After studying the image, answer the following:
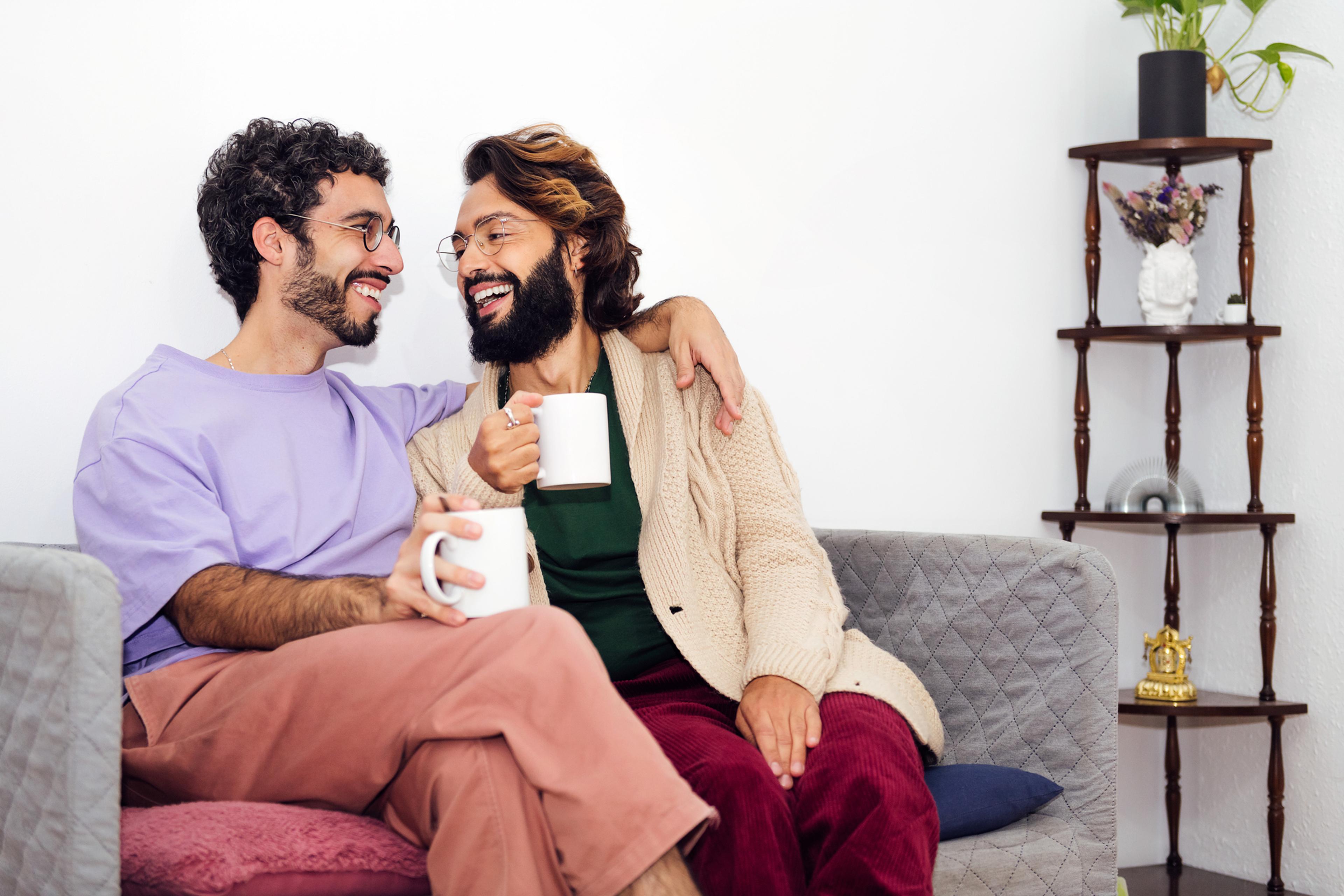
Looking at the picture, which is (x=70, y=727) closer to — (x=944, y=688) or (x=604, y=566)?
(x=604, y=566)

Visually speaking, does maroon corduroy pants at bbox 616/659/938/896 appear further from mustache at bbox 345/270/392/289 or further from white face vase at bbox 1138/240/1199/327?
white face vase at bbox 1138/240/1199/327

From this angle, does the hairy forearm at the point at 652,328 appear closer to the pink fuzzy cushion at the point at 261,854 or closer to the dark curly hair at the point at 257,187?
the dark curly hair at the point at 257,187

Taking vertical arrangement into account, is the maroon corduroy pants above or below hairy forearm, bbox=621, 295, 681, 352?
below

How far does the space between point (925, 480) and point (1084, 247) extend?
0.68 metres

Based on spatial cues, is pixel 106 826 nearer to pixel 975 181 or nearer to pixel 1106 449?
pixel 975 181

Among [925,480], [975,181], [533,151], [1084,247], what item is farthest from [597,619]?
[1084,247]

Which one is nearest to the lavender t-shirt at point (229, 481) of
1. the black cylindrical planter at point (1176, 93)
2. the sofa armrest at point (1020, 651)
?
the sofa armrest at point (1020, 651)

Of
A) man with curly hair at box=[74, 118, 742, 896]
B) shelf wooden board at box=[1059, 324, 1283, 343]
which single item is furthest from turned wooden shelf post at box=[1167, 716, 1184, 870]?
man with curly hair at box=[74, 118, 742, 896]

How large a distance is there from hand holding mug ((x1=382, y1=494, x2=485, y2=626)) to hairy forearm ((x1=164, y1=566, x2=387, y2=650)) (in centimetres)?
7

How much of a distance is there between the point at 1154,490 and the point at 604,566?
141 cm

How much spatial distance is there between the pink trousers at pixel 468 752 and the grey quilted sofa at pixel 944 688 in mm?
197

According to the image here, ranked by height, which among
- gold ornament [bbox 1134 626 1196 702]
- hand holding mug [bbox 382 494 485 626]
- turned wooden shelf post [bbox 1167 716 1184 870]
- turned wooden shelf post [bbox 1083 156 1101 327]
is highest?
turned wooden shelf post [bbox 1083 156 1101 327]

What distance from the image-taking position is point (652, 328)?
73.8 inches

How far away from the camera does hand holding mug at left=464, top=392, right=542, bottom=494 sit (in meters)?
1.34
